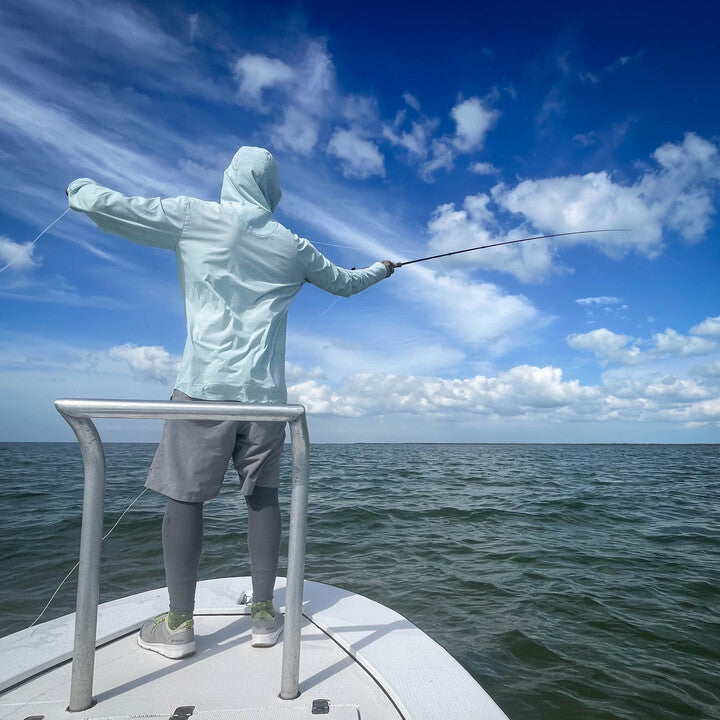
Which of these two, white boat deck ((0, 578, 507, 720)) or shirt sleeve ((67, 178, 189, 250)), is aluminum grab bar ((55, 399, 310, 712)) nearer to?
white boat deck ((0, 578, 507, 720))

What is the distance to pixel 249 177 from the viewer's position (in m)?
2.05

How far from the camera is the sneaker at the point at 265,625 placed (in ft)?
6.00

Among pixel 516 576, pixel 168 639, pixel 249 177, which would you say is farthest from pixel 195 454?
pixel 516 576

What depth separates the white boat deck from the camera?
55.2 inches

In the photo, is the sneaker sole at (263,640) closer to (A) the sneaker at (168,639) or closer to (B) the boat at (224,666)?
(B) the boat at (224,666)

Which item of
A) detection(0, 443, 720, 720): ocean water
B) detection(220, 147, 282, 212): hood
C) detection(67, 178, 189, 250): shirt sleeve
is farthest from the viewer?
detection(0, 443, 720, 720): ocean water

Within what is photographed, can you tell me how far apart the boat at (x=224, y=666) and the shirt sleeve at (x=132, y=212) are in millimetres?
774

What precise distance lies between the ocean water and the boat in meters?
1.21

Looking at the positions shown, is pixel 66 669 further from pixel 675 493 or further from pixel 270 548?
pixel 675 493

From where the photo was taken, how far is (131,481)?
12273 millimetres

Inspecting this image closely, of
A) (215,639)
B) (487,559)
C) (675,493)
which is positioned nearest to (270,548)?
(215,639)

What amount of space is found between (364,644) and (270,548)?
1.67ft

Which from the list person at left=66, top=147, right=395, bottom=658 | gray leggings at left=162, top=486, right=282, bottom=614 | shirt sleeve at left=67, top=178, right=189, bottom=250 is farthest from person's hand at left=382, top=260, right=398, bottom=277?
gray leggings at left=162, top=486, right=282, bottom=614

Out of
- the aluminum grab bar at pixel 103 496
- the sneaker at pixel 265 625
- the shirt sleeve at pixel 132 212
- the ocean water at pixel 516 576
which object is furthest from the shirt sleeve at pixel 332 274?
the ocean water at pixel 516 576
